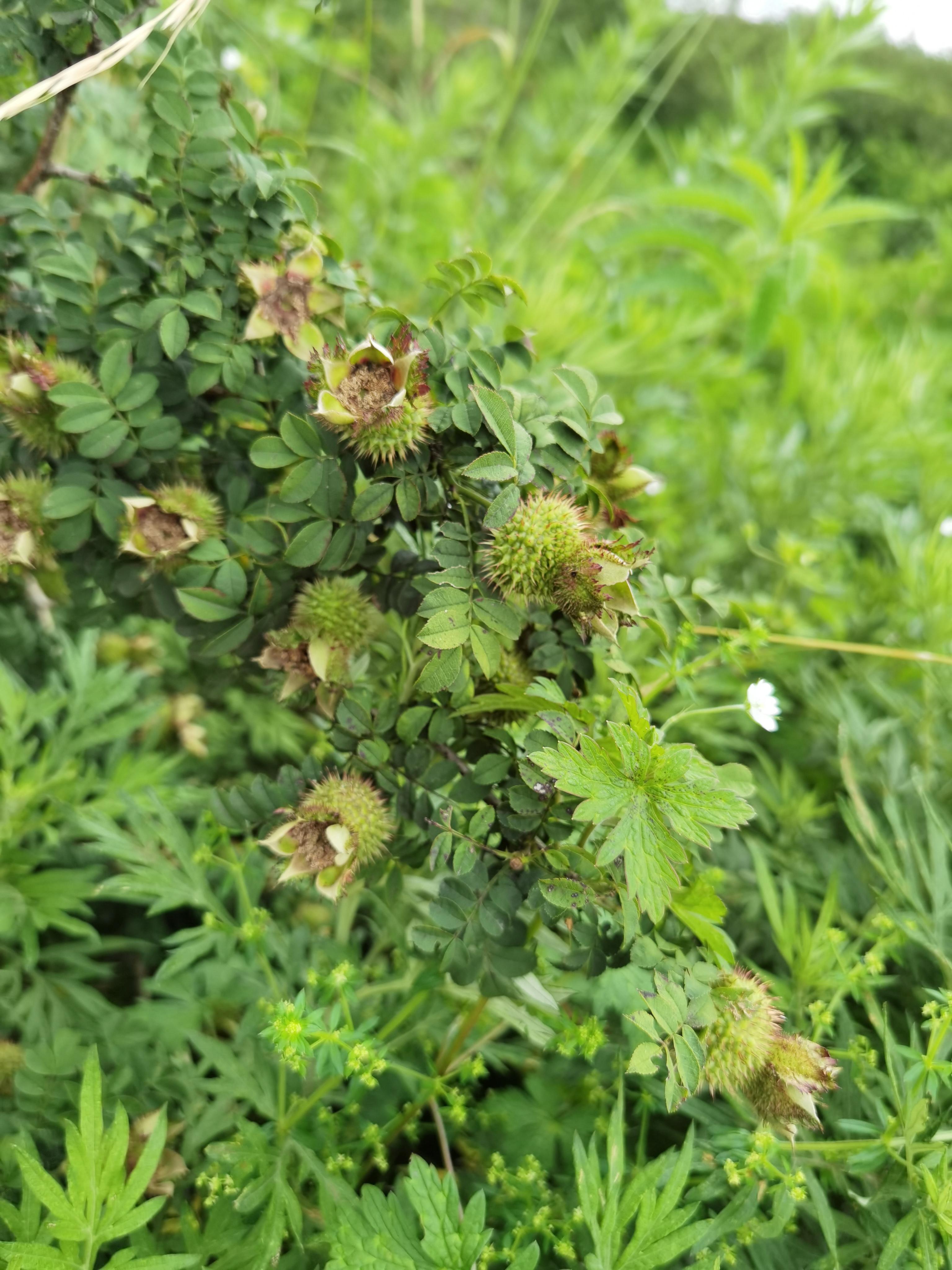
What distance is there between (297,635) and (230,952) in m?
0.37

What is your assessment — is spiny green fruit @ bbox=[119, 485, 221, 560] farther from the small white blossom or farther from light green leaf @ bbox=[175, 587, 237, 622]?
the small white blossom

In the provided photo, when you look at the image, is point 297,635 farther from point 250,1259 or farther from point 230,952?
point 250,1259

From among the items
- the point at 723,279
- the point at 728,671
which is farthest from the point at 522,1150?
the point at 723,279

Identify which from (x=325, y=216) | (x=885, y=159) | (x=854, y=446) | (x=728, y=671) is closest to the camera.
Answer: (x=728, y=671)

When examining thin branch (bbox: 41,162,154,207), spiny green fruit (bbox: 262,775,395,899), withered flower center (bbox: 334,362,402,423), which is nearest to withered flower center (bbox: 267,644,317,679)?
spiny green fruit (bbox: 262,775,395,899)

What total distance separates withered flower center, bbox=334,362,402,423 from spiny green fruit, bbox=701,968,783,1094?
0.53 meters

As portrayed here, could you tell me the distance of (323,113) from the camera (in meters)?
2.96

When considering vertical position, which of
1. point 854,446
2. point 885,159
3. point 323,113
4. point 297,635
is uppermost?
point 885,159

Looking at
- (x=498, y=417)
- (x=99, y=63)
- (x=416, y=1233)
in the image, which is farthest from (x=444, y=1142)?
(x=99, y=63)

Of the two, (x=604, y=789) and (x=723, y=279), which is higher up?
(x=723, y=279)

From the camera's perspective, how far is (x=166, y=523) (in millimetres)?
771

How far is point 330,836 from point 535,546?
0.27 meters

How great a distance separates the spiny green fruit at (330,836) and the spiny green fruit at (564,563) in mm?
214

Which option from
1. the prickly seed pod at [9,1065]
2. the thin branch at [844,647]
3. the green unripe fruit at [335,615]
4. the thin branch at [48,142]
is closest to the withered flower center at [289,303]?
the green unripe fruit at [335,615]
